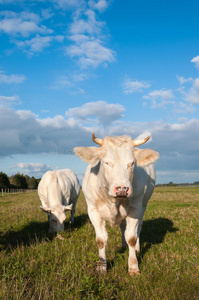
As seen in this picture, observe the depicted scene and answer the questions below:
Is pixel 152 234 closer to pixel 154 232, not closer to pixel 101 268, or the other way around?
pixel 154 232

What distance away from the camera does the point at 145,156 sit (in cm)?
490

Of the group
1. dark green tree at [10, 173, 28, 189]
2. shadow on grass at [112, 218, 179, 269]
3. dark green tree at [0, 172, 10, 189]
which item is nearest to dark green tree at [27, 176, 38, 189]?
dark green tree at [10, 173, 28, 189]

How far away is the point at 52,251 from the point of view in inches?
230

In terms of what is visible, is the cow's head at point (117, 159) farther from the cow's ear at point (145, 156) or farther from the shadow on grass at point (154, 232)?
the shadow on grass at point (154, 232)

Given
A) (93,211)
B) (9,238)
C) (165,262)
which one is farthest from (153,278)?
(9,238)

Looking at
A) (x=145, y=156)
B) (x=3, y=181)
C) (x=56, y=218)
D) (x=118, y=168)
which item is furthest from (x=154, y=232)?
(x=3, y=181)

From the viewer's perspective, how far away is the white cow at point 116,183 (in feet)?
14.0

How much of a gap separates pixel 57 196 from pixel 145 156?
5681mm

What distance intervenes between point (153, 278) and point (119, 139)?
2.41 m

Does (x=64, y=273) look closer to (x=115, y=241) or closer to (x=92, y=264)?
(x=92, y=264)

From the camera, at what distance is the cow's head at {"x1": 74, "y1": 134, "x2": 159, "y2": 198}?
4047 millimetres

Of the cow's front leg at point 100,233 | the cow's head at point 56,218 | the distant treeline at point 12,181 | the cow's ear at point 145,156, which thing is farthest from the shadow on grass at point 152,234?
the distant treeline at point 12,181

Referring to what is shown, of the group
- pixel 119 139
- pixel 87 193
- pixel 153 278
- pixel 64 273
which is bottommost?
pixel 153 278

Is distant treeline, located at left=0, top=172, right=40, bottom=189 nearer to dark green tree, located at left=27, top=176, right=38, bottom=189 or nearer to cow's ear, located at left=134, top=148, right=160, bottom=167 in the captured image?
dark green tree, located at left=27, top=176, right=38, bottom=189
